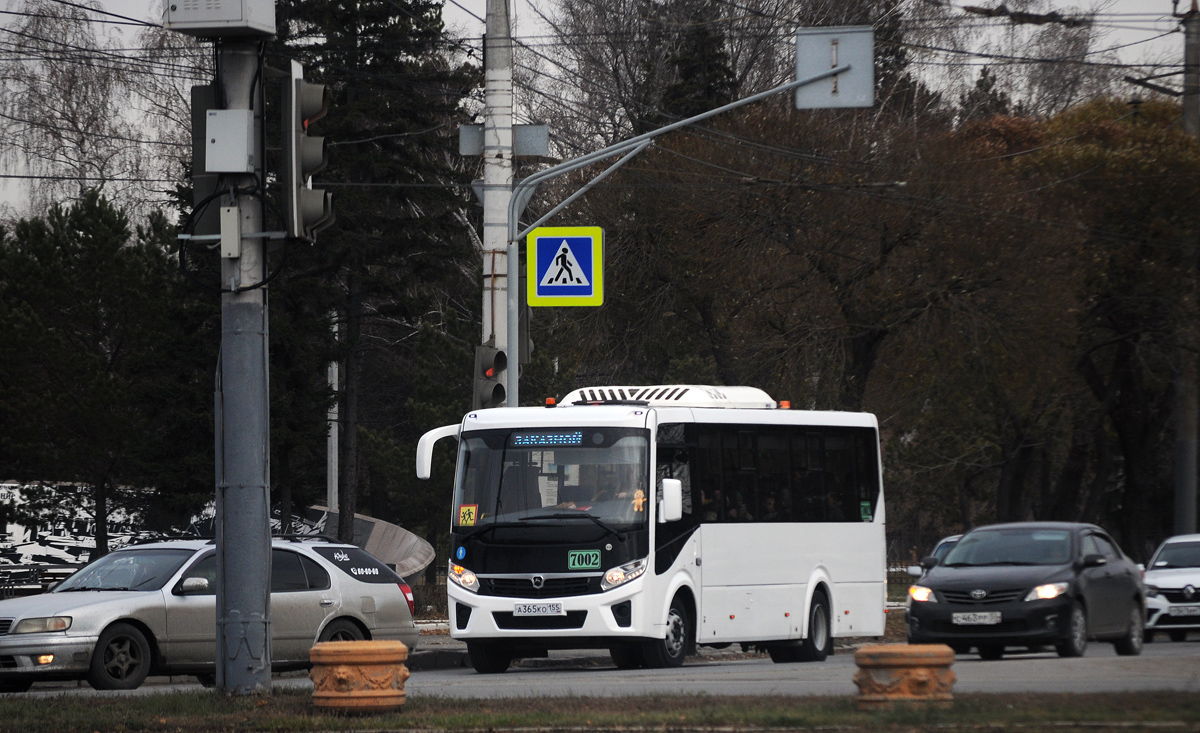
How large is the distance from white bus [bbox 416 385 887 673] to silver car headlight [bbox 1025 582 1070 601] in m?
2.73

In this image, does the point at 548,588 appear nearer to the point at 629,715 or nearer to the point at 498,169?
the point at 498,169

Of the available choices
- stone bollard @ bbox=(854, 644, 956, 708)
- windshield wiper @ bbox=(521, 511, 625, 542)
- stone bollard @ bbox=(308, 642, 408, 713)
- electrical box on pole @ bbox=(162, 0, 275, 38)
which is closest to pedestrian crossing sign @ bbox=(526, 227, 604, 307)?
windshield wiper @ bbox=(521, 511, 625, 542)

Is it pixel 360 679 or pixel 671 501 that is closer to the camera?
pixel 360 679

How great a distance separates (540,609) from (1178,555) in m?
12.6

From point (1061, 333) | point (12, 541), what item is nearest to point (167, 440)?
point (12, 541)

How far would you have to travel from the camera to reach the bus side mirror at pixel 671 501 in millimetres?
17078

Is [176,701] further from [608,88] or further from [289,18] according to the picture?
[608,88]

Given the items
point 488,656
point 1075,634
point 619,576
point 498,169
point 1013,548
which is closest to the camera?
point 619,576

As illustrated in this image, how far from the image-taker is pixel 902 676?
35.4 ft

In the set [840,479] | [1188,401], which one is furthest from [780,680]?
[1188,401]

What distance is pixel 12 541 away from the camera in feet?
122

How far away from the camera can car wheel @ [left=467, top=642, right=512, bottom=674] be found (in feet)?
58.6

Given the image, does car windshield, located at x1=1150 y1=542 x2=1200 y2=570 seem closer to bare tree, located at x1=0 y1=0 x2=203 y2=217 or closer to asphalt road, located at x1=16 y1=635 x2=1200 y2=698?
asphalt road, located at x1=16 y1=635 x2=1200 y2=698

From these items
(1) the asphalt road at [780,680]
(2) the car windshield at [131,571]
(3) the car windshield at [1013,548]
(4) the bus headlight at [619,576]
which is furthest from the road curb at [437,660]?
(3) the car windshield at [1013,548]
